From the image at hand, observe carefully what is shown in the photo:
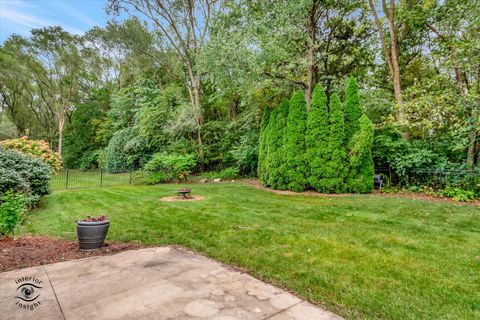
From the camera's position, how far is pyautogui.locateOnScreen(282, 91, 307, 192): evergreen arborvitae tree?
885cm

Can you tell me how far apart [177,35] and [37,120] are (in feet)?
82.2

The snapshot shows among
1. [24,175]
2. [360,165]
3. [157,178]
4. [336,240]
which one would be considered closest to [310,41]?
[360,165]

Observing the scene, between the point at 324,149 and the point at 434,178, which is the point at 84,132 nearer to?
the point at 324,149

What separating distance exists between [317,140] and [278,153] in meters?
1.51

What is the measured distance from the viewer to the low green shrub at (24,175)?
5709 millimetres

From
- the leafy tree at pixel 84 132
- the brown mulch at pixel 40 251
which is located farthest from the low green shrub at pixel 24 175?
the leafy tree at pixel 84 132

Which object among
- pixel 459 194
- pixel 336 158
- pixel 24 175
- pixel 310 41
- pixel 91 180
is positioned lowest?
pixel 91 180

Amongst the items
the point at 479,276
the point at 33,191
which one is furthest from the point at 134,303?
the point at 33,191

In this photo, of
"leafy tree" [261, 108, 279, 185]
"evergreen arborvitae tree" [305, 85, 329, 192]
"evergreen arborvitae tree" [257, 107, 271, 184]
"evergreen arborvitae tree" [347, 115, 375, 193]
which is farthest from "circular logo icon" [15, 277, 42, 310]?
"evergreen arborvitae tree" [257, 107, 271, 184]

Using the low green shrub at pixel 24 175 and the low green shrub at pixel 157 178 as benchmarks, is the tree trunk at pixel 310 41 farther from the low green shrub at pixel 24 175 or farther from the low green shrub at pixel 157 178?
the low green shrub at pixel 24 175

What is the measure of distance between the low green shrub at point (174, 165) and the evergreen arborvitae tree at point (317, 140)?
6.07m

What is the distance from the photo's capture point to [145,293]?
2438mm

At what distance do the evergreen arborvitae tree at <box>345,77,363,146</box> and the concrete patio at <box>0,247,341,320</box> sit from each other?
695 centimetres

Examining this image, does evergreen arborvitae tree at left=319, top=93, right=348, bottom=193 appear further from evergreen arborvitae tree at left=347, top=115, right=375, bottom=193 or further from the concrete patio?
the concrete patio
